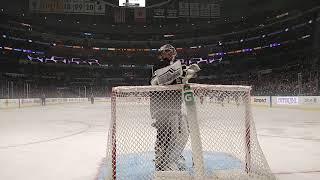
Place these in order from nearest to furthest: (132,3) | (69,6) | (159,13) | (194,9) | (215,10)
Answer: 1. (132,3)
2. (69,6)
3. (159,13)
4. (194,9)
5. (215,10)

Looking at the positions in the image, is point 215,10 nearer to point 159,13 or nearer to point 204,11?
point 204,11


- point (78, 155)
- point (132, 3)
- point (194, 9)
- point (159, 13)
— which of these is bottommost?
point (78, 155)

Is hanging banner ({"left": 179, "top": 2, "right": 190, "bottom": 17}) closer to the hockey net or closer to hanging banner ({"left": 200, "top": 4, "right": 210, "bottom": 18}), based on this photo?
hanging banner ({"left": 200, "top": 4, "right": 210, "bottom": 18})

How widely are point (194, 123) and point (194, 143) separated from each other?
0.50 feet

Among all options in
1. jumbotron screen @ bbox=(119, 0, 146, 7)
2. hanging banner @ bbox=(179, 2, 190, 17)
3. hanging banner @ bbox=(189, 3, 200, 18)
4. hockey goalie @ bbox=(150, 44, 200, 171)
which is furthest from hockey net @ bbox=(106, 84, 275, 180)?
hanging banner @ bbox=(189, 3, 200, 18)

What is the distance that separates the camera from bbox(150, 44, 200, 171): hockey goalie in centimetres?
321

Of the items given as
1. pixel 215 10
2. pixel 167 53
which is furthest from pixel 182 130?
pixel 215 10

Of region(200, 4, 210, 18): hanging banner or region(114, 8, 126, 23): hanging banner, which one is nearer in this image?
region(200, 4, 210, 18): hanging banner

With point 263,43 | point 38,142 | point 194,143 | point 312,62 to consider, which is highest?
point 263,43

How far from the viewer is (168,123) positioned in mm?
3289

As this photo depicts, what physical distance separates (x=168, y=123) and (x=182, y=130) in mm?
151

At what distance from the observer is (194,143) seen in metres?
2.73

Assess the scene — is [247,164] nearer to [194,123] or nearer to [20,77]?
[194,123]

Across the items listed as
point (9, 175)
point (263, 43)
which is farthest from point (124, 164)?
point (263, 43)
